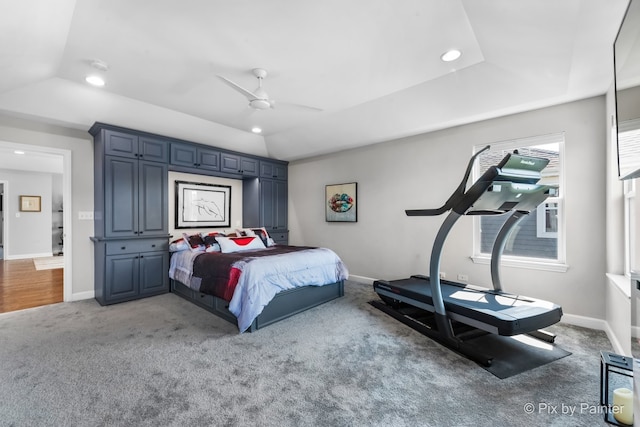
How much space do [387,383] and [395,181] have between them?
3237 mm

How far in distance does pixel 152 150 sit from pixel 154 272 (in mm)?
1867

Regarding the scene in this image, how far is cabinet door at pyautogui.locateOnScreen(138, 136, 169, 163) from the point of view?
425cm

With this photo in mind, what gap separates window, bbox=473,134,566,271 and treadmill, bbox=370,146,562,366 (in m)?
0.73

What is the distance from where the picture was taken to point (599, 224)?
302cm

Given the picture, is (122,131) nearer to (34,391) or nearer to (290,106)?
(290,106)

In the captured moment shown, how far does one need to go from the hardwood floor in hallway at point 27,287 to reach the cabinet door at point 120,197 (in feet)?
4.49

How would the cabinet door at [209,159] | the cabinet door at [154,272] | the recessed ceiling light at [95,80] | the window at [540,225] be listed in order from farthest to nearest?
the cabinet door at [209,159], the cabinet door at [154,272], the window at [540,225], the recessed ceiling light at [95,80]

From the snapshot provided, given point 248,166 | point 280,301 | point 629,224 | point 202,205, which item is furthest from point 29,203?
point 629,224

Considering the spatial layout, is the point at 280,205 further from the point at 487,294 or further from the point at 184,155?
the point at 487,294

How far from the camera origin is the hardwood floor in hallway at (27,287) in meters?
3.95

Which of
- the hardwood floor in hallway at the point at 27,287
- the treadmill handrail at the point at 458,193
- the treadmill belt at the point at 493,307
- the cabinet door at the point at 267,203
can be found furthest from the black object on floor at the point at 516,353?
the hardwood floor in hallway at the point at 27,287

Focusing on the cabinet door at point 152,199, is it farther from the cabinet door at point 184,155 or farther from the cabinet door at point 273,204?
the cabinet door at point 273,204

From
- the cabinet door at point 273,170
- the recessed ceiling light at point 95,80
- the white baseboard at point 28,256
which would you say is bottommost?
the white baseboard at point 28,256

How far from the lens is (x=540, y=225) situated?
3477mm
